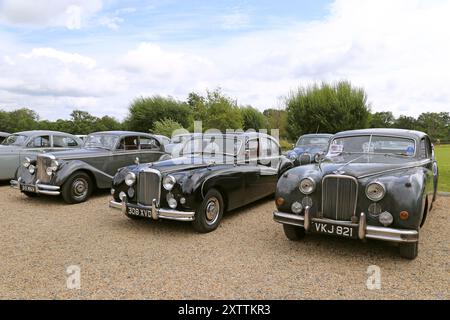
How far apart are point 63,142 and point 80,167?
371 cm

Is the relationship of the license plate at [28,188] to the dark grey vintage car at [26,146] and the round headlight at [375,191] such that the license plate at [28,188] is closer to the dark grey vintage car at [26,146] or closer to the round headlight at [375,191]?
the dark grey vintage car at [26,146]

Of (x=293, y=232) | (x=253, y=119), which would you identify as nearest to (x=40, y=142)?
(x=293, y=232)

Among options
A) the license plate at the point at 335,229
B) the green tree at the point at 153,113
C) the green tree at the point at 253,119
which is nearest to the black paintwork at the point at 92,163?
the license plate at the point at 335,229

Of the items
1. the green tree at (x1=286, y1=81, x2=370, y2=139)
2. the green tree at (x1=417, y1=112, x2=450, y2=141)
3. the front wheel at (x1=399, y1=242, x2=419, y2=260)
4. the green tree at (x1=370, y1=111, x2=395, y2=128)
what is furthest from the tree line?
the green tree at (x1=417, y1=112, x2=450, y2=141)

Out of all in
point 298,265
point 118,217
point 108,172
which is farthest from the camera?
point 108,172

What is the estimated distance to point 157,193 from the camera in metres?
5.40

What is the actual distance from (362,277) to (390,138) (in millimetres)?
2694

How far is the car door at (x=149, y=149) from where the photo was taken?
9.52 m

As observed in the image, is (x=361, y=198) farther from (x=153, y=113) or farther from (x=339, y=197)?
(x=153, y=113)

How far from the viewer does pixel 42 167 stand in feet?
25.2

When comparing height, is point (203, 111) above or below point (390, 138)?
above

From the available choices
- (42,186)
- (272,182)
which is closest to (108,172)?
(42,186)
